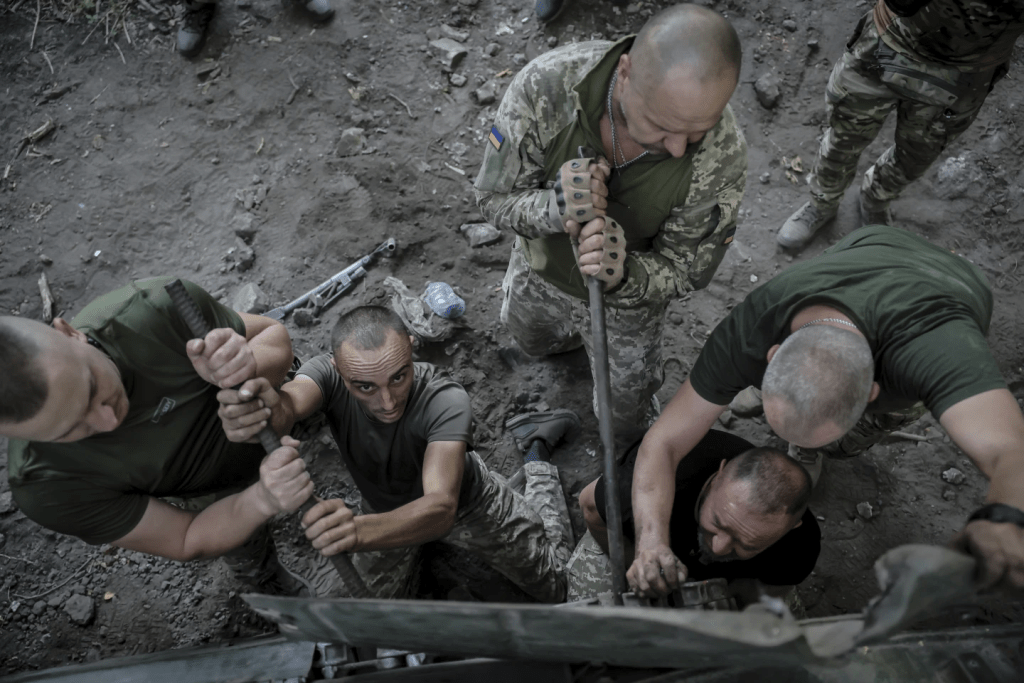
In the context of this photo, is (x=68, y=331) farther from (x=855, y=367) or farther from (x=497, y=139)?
(x=855, y=367)

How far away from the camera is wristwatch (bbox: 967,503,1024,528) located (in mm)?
1505

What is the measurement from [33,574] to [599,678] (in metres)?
3.14

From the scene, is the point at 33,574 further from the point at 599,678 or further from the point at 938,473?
the point at 938,473

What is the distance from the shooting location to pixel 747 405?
3580mm

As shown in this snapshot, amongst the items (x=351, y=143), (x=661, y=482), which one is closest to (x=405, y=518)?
(x=661, y=482)

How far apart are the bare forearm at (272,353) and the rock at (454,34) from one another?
3.34 metres

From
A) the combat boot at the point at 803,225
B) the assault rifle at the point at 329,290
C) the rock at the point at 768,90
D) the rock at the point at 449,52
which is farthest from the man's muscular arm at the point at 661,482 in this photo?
the rock at the point at 449,52

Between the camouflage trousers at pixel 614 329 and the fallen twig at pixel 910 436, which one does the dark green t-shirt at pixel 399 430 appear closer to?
the camouflage trousers at pixel 614 329

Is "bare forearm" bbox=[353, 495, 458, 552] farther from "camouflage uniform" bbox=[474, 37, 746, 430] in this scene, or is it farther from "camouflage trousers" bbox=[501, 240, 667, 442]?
"camouflage uniform" bbox=[474, 37, 746, 430]

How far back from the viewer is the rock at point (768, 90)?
177 inches

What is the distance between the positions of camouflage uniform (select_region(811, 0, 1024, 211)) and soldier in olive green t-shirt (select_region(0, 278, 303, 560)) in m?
3.20

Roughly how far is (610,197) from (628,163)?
0.17 metres

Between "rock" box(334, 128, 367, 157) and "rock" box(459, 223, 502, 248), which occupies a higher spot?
"rock" box(334, 128, 367, 157)

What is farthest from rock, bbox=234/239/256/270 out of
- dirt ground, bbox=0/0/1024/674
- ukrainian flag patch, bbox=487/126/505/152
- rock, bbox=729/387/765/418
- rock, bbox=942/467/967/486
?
rock, bbox=942/467/967/486
